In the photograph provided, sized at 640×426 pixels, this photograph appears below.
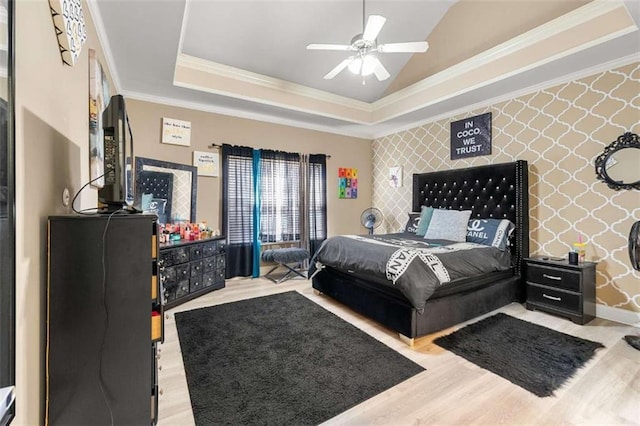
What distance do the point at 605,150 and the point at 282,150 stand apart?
13.1ft

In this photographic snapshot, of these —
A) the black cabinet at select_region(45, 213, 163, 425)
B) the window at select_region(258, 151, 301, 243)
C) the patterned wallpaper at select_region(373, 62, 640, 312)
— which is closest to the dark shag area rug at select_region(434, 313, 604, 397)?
the patterned wallpaper at select_region(373, 62, 640, 312)

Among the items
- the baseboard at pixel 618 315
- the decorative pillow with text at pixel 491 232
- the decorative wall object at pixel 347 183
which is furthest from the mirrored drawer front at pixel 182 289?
the baseboard at pixel 618 315

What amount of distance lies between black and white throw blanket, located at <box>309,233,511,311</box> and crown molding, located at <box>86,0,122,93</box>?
2.90 m

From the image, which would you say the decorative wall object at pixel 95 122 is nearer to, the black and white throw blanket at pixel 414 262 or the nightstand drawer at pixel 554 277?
the black and white throw blanket at pixel 414 262

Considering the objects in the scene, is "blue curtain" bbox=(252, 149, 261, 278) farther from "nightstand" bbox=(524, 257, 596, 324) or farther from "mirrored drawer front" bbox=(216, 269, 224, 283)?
"nightstand" bbox=(524, 257, 596, 324)

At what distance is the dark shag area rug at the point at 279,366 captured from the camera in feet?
5.37

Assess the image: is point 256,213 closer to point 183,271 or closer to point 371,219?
point 183,271

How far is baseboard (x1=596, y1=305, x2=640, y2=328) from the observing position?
105 inches

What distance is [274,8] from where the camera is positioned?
3107 millimetres

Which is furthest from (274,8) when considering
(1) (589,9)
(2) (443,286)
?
(2) (443,286)

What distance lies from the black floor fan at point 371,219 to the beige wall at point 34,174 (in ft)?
14.0

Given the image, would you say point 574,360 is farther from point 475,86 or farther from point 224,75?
point 224,75

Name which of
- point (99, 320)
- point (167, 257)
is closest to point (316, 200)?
point (167, 257)

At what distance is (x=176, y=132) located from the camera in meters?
3.89
